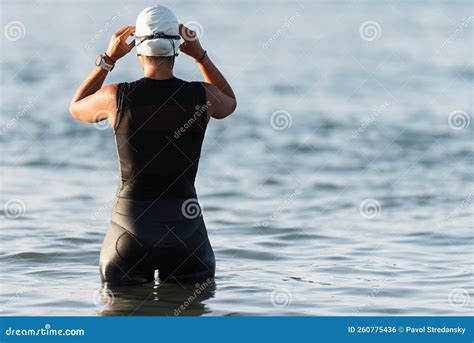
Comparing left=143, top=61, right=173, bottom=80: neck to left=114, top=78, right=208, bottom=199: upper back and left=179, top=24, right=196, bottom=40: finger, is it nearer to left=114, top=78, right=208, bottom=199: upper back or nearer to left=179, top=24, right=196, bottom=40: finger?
left=114, top=78, right=208, bottom=199: upper back

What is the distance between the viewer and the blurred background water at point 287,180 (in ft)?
24.9

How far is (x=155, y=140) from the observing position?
6645mm

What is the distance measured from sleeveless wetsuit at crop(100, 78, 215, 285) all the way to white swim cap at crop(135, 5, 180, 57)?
0.68 feet

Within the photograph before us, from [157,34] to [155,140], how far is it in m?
0.70

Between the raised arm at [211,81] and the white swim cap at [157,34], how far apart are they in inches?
5.5

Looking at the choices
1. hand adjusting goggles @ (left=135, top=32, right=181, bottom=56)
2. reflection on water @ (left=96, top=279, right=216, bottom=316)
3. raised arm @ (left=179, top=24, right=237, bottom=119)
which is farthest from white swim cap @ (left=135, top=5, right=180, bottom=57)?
reflection on water @ (left=96, top=279, right=216, bottom=316)

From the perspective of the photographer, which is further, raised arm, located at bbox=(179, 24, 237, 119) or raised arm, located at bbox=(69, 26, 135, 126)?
raised arm, located at bbox=(179, 24, 237, 119)

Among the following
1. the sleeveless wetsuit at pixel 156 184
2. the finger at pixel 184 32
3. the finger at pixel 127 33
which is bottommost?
the sleeveless wetsuit at pixel 156 184

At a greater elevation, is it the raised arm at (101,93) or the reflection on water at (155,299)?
the raised arm at (101,93)

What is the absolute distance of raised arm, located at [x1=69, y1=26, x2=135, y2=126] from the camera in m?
6.56

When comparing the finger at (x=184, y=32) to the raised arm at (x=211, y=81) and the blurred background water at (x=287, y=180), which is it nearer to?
the raised arm at (x=211, y=81)

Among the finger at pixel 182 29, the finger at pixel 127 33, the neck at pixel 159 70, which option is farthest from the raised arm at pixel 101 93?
the finger at pixel 182 29

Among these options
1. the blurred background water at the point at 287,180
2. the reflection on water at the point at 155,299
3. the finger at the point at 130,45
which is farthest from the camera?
the blurred background water at the point at 287,180

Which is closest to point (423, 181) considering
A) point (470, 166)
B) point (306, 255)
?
point (470, 166)
